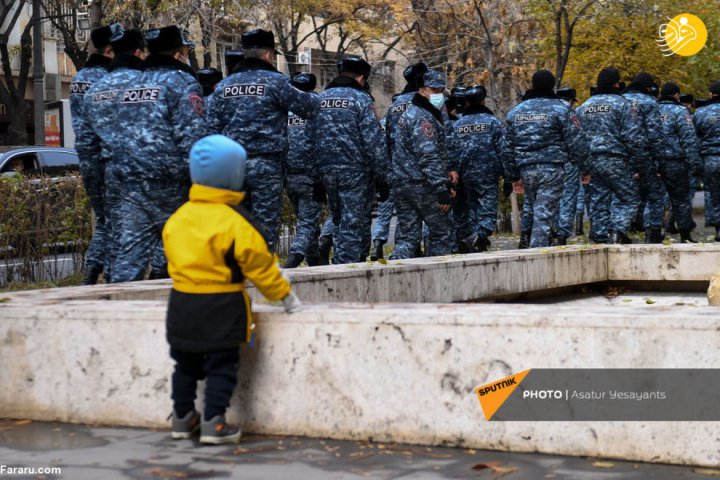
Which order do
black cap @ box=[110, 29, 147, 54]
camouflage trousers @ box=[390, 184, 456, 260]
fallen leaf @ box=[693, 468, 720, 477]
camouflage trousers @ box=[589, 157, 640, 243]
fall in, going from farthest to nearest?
camouflage trousers @ box=[589, 157, 640, 243] < camouflage trousers @ box=[390, 184, 456, 260] < black cap @ box=[110, 29, 147, 54] < fallen leaf @ box=[693, 468, 720, 477]

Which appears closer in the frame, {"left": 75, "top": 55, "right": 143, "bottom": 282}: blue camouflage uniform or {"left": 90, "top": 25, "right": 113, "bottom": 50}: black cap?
{"left": 75, "top": 55, "right": 143, "bottom": 282}: blue camouflage uniform

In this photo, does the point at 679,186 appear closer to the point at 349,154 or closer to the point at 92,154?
the point at 349,154

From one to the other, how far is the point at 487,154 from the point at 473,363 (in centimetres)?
1047

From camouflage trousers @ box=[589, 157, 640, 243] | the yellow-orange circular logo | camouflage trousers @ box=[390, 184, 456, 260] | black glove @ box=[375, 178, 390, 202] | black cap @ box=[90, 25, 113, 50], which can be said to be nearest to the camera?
black cap @ box=[90, 25, 113, 50]

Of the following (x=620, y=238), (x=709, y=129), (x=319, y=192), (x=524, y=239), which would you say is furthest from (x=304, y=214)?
(x=709, y=129)

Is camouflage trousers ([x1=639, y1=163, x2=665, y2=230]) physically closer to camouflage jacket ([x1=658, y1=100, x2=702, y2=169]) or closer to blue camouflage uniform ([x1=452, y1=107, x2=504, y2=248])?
camouflage jacket ([x1=658, y1=100, x2=702, y2=169])

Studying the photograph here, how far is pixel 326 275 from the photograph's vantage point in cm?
810

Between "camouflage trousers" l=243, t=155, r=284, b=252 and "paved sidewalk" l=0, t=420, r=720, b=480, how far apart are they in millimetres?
4487

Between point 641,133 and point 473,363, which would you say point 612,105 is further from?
point 473,363

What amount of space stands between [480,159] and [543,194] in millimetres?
2314

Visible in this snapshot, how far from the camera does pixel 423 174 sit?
1199 cm

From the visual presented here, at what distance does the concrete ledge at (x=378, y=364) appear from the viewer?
5.29 metres

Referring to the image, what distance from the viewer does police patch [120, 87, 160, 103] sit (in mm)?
9078

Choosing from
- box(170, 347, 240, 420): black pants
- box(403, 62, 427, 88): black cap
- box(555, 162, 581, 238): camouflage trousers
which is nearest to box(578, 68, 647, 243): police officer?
box(555, 162, 581, 238): camouflage trousers
